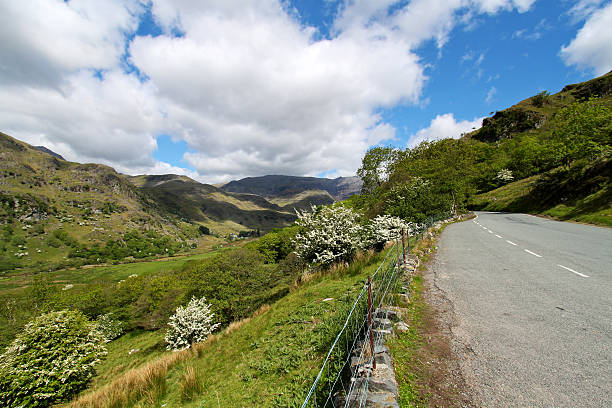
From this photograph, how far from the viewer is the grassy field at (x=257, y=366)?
571 centimetres

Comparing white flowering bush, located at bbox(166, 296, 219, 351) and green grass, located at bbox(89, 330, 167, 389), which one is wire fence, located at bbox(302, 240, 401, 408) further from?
green grass, located at bbox(89, 330, 167, 389)

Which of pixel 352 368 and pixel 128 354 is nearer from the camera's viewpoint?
pixel 352 368

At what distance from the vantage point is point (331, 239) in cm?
1648

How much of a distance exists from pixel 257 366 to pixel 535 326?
7.00 m

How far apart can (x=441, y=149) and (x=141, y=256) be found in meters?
213

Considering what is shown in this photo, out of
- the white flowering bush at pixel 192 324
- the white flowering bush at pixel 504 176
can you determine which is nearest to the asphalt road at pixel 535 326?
the white flowering bush at pixel 192 324

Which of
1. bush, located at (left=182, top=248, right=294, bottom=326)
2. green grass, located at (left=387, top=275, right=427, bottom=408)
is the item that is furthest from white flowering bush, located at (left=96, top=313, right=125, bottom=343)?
green grass, located at (left=387, top=275, right=427, bottom=408)

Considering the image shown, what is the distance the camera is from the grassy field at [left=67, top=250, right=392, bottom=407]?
5.71 m

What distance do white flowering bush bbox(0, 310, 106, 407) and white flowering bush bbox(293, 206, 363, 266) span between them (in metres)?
19.2

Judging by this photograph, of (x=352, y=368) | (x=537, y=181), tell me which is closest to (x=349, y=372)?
(x=352, y=368)

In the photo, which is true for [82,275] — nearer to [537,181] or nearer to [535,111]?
[537,181]

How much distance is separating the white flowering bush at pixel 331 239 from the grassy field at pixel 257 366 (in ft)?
18.7

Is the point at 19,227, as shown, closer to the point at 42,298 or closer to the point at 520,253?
the point at 42,298

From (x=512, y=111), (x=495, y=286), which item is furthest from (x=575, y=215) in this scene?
(x=512, y=111)
